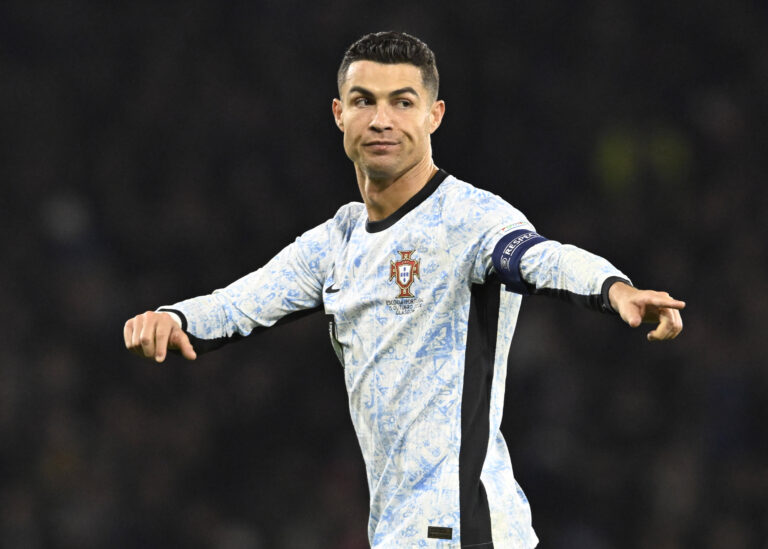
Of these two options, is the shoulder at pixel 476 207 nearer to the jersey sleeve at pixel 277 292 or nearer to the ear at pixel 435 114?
the ear at pixel 435 114

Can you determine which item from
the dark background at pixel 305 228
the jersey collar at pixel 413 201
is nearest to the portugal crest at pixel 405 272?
A: the jersey collar at pixel 413 201

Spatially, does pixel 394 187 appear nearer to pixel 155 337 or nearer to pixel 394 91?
pixel 394 91

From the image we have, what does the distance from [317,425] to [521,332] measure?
48.8 inches

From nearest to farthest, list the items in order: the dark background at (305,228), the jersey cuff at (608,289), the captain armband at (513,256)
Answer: the jersey cuff at (608,289)
the captain armband at (513,256)
the dark background at (305,228)

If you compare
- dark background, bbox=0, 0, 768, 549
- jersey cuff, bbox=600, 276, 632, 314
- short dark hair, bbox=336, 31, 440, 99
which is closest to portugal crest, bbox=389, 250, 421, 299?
short dark hair, bbox=336, 31, 440, 99

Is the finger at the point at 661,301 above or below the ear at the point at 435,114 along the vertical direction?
below

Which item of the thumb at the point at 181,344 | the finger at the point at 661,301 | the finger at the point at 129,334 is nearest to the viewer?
the finger at the point at 661,301

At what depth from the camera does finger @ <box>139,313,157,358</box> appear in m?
→ 2.82

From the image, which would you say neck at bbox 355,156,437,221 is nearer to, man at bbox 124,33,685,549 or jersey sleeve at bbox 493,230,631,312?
man at bbox 124,33,685,549

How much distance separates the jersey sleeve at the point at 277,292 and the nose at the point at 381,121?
0.40 m

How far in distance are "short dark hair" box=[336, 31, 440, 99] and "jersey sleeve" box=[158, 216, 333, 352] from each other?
0.49 m

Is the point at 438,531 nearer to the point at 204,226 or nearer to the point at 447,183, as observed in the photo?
the point at 447,183

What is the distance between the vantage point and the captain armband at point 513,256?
2646 mm

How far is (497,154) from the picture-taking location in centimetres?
679
